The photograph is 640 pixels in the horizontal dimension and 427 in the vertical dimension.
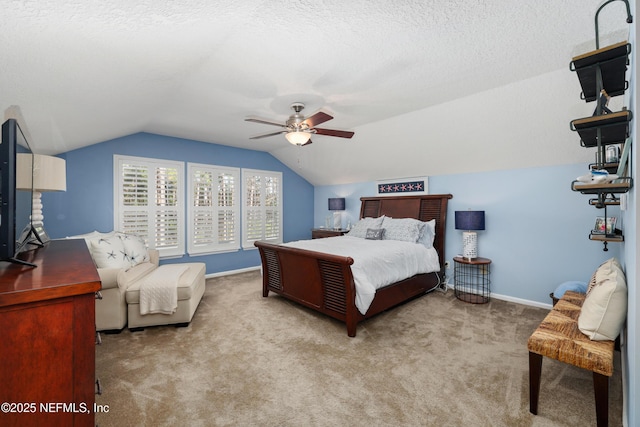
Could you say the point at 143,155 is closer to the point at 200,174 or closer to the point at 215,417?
the point at 200,174

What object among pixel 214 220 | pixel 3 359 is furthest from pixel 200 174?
pixel 3 359

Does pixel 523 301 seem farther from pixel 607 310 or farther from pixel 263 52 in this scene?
pixel 263 52

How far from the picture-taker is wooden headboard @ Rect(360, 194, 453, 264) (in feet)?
14.8

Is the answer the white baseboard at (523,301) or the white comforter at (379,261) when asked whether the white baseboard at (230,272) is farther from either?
the white baseboard at (523,301)

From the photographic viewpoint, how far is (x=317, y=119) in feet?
9.43

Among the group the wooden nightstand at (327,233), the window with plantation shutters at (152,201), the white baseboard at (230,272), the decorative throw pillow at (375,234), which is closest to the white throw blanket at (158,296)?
the window with plantation shutters at (152,201)

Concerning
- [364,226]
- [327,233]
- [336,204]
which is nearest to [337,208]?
[336,204]

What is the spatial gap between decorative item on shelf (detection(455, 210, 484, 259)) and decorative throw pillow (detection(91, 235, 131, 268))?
443 cm

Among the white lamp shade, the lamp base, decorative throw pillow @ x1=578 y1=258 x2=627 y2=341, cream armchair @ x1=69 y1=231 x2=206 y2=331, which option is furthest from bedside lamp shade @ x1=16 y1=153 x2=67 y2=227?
the lamp base

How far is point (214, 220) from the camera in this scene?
17.2 feet

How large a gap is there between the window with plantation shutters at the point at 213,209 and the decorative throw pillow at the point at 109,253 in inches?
57.6

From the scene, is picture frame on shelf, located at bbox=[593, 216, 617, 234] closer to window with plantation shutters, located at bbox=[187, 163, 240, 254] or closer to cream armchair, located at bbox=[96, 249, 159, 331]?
cream armchair, located at bbox=[96, 249, 159, 331]

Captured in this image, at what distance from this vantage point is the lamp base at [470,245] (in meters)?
4.02

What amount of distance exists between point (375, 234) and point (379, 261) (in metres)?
1.31
